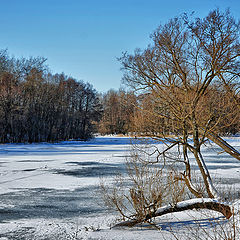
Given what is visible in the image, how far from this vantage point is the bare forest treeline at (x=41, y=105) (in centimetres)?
3303

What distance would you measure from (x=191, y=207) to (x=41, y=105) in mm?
34526

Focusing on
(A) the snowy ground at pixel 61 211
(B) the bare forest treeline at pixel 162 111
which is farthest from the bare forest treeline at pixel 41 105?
(B) the bare forest treeline at pixel 162 111

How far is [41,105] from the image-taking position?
3797 cm

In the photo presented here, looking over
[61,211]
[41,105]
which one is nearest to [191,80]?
[61,211]

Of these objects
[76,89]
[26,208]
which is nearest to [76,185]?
[26,208]

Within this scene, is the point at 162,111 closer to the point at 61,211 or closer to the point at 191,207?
the point at 191,207

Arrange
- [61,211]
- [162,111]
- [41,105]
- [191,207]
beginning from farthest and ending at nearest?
[41,105]
[162,111]
[61,211]
[191,207]

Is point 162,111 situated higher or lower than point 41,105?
lower

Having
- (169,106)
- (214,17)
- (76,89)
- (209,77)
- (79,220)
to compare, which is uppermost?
(76,89)

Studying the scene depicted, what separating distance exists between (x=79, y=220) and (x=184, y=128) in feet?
11.6

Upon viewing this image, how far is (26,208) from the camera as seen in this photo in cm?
784

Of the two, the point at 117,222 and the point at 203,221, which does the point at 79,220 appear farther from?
the point at 203,221

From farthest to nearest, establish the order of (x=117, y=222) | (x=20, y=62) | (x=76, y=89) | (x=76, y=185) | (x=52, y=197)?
1. (x=76, y=89)
2. (x=20, y=62)
3. (x=76, y=185)
4. (x=52, y=197)
5. (x=117, y=222)

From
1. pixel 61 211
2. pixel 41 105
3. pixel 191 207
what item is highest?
pixel 41 105
